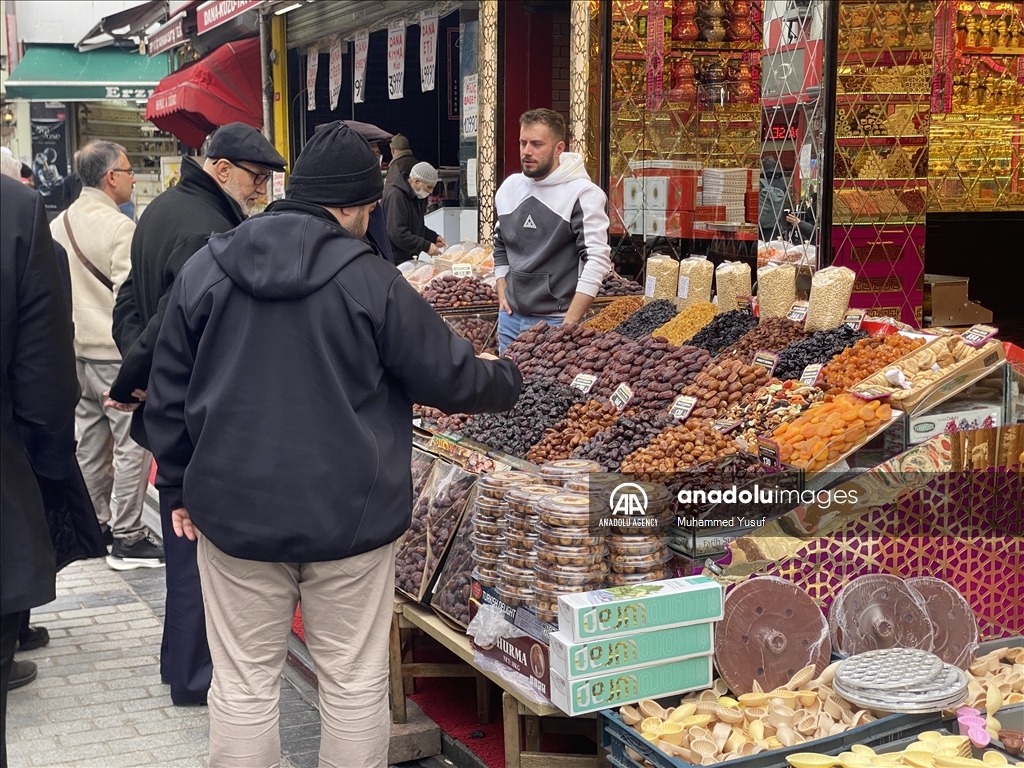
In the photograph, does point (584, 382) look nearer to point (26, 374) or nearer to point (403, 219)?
point (26, 374)

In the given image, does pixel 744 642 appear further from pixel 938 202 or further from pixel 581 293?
pixel 938 202

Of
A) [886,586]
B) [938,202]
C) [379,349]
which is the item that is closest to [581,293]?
[886,586]

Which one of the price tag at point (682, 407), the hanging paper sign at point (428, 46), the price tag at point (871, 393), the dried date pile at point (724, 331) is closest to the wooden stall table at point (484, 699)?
the price tag at point (682, 407)

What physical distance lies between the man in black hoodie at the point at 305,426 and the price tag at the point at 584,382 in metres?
1.50

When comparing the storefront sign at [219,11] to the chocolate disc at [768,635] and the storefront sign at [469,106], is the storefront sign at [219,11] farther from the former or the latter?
the chocolate disc at [768,635]

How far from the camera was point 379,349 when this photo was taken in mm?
2727

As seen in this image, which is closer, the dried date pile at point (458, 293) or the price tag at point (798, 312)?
the price tag at point (798, 312)

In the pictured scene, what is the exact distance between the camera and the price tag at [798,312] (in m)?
4.55

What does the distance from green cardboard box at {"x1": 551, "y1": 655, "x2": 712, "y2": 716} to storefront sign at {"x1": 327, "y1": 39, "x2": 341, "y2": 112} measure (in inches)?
377

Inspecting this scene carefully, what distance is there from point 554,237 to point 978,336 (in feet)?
7.60

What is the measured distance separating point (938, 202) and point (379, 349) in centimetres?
780

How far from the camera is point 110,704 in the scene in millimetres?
4223

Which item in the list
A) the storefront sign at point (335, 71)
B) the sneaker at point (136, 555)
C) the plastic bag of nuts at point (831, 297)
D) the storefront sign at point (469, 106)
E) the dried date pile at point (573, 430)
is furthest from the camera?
the storefront sign at point (335, 71)

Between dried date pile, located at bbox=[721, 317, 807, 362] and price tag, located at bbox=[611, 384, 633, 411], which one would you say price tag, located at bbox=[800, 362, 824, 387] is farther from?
price tag, located at bbox=[611, 384, 633, 411]
